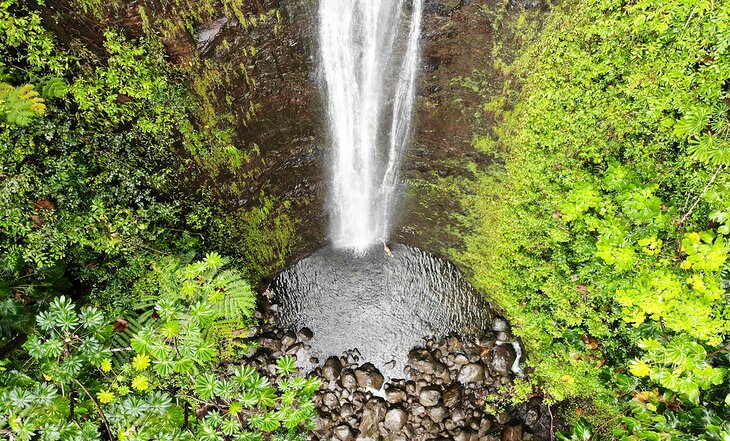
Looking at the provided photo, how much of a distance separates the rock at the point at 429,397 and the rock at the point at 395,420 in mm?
396

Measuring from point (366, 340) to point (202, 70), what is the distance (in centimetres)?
540

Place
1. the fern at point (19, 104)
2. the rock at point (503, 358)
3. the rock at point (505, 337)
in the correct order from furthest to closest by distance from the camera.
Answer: the rock at point (505, 337) < the rock at point (503, 358) < the fern at point (19, 104)

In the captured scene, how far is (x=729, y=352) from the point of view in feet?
10.7

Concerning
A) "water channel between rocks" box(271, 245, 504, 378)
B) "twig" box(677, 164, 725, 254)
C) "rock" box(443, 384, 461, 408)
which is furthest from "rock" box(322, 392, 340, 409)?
"twig" box(677, 164, 725, 254)

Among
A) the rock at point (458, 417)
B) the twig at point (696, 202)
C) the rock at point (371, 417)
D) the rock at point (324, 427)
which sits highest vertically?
the twig at point (696, 202)

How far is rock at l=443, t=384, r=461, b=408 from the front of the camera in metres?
7.00

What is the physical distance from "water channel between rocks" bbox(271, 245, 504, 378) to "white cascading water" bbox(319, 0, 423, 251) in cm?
82

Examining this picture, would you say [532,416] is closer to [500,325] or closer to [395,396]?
[500,325]

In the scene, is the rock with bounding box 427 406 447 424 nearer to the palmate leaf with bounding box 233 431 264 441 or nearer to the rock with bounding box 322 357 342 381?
the rock with bounding box 322 357 342 381

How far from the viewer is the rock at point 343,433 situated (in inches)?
270

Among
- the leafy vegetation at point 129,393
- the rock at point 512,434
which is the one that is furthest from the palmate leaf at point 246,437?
the rock at point 512,434

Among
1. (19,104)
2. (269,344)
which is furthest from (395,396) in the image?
(19,104)

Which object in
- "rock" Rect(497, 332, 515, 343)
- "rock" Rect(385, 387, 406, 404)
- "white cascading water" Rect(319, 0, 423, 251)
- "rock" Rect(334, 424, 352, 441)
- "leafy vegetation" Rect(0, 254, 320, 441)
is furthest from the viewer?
"rock" Rect(497, 332, 515, 343)

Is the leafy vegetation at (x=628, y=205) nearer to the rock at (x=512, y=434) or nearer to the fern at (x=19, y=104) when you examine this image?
the rock at (x=512, y=434)
